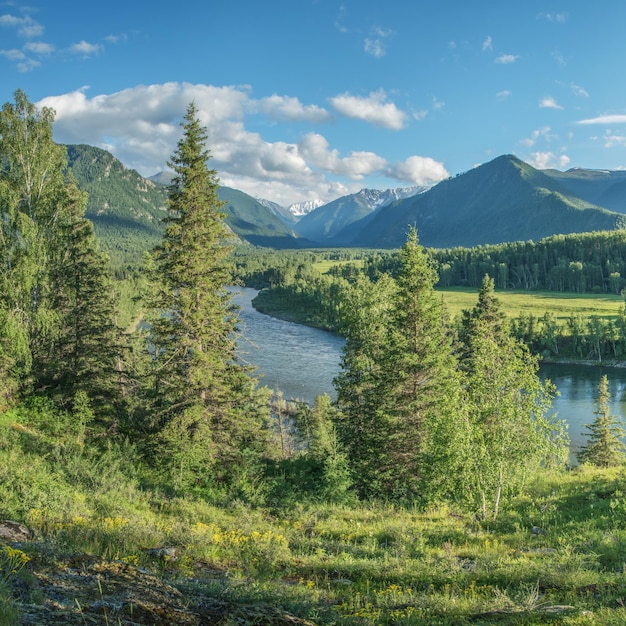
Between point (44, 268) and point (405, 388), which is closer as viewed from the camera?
point (405, 388)

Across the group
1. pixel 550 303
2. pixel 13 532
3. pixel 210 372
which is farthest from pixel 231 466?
pixel 550 303

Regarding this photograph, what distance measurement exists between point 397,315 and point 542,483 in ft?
33.0

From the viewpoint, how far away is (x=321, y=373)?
75.7 meters

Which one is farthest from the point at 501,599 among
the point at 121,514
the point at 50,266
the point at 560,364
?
the point at 560,364

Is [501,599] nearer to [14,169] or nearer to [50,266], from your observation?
[50,266]

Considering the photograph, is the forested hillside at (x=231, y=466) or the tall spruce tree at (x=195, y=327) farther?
the tall spruce tree at (x=195, y=327)

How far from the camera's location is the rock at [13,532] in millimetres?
8201

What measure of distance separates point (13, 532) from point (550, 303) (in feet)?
512

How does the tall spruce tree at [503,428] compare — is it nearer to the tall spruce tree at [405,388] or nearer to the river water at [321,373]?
the tall spruce tree at [405,388]

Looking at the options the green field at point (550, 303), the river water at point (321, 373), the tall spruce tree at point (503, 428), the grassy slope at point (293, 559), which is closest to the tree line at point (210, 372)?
the tall spruce tree at point (503, 428)

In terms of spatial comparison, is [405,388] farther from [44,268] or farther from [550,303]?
[550,303]

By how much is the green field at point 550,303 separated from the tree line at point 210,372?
9021cm

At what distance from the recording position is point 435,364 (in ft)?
76.0

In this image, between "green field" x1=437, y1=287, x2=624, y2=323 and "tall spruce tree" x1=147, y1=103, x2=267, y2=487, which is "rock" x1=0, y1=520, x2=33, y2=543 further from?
"green field" x1=437, y1=287, x2=624, y2=323
